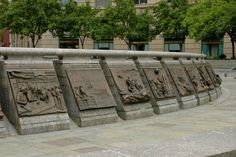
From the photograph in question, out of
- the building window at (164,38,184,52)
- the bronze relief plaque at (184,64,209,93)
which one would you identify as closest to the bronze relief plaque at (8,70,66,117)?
the bronze relief plaque at (184,64,209,93)

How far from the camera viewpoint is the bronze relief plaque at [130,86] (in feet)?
38.0

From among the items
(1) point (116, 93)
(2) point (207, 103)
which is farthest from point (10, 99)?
(2) point (207, 103)

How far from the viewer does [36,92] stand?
31.4 feet

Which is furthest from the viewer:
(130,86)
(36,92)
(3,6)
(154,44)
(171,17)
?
(154,44)

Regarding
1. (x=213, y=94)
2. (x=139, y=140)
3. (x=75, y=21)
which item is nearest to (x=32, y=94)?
(x=139, y=140)

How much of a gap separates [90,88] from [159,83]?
2.91 meters

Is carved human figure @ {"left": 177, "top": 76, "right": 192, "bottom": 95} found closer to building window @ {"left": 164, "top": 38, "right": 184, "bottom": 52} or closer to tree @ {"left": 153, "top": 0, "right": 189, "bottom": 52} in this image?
tree @ {"left": 153, "top": 0, "right": 189, "bottom": 52}

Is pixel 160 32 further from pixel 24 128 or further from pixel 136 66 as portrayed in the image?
pixel 24 128

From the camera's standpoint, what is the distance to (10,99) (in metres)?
9.24

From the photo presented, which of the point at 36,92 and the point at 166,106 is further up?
the point at 36,92

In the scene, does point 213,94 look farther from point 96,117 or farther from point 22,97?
point 22,97

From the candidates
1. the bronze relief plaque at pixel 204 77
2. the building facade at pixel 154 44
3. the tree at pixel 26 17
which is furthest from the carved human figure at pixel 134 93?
the building facade at pixel 154 44

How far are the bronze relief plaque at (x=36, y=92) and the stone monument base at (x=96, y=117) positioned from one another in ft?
1.65

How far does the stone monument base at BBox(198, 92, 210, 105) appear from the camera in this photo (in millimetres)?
15241
